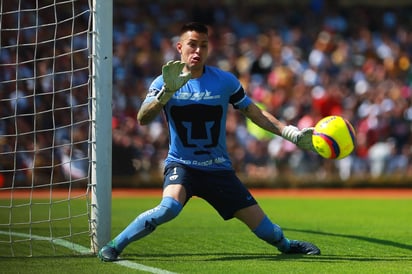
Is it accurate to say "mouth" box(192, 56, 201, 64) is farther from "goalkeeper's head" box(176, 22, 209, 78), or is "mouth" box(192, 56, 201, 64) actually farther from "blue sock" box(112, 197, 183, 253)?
"blue sock" box(112, 197, 183, 253)

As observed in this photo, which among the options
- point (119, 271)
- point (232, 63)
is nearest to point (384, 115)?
point (232, 63)

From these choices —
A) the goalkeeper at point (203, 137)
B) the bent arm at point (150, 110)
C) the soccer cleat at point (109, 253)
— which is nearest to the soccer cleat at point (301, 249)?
the goalkeeper at point (203, 137)

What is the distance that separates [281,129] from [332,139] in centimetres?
50

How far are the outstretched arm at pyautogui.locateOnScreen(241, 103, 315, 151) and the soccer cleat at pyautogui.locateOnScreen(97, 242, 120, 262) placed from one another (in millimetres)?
1819

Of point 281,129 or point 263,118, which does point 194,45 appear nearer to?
point 263,118

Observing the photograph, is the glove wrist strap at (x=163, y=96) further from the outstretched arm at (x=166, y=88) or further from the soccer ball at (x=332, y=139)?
the soccer ball at (x=332, y=139)

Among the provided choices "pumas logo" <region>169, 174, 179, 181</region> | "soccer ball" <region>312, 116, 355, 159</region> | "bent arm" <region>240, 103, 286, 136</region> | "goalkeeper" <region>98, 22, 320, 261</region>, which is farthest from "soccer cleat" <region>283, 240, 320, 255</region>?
"pumas logo" <region>169, 174, 179, 181</region>

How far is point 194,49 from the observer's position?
26.6 ft

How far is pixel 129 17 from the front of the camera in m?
24.6

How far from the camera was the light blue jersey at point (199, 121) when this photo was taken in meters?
8.10

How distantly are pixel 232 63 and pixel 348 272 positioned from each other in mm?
16180

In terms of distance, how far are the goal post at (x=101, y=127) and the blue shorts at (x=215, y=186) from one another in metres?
0.64

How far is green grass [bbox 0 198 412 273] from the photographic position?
7406mm

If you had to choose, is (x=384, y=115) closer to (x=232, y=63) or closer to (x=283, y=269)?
(x=232, y=63)
